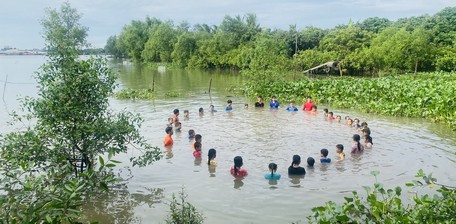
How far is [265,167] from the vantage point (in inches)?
426

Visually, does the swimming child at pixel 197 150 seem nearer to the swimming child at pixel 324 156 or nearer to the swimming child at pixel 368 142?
the swimming child at pixel 324 156

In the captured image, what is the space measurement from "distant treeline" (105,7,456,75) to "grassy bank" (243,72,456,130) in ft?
9.67

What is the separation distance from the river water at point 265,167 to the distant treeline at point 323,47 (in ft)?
36.8

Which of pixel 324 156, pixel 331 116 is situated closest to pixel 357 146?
pixel 324 156

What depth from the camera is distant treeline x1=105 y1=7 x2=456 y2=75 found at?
3628 cm

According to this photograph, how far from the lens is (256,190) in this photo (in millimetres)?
9133

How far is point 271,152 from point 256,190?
324cm

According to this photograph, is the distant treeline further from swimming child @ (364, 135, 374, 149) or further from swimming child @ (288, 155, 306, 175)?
swimming child @ (288, 155, 306, 175)

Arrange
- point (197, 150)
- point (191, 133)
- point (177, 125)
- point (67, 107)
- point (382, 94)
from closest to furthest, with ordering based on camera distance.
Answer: point (67, 107) < point (197, 150) < point (191, 133) < point (177, 125) < point (382, 94)

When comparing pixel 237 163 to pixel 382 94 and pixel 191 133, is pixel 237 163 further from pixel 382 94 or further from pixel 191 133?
pixel 382 94

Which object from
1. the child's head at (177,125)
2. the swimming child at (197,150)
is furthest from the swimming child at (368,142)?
the child's head at (177,125)

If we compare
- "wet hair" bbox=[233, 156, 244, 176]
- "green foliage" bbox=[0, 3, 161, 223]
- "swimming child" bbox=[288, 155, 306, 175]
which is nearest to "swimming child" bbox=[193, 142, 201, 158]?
"wet hair" bbox=[233, 156, 244, 176]

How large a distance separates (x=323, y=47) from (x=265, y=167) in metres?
40.2

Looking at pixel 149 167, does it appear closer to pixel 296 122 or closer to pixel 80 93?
pixel 80 93
